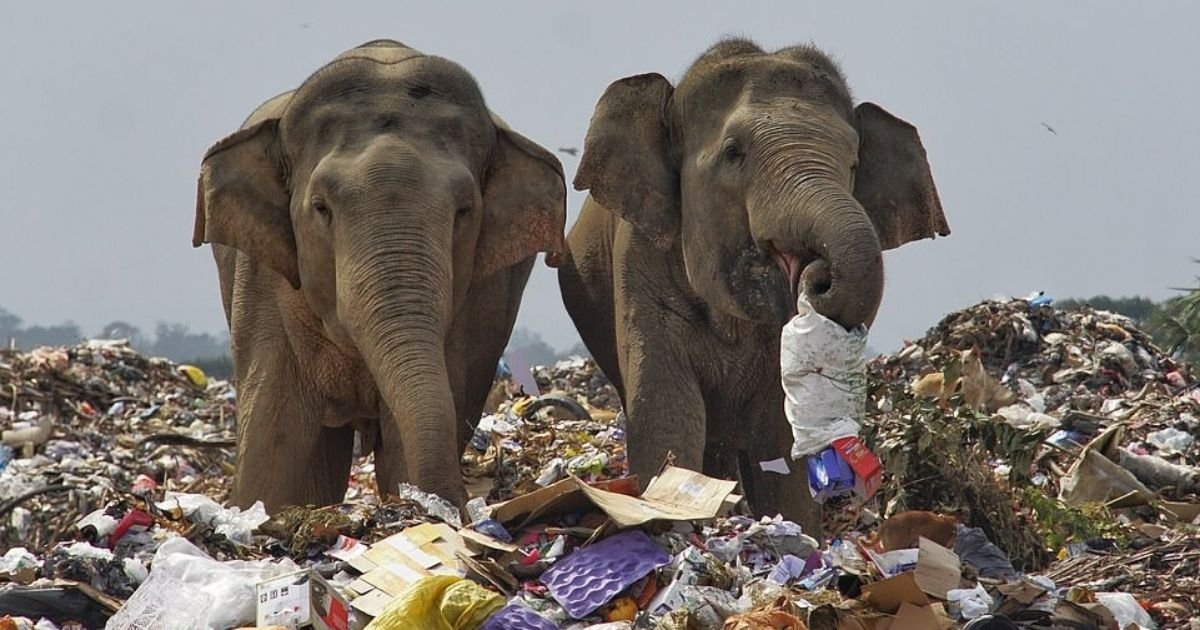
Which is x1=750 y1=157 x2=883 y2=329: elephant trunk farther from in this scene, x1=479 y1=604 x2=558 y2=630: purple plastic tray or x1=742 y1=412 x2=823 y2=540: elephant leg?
x1=479 y1=604 x2=558 y2=630: purple plastic tray

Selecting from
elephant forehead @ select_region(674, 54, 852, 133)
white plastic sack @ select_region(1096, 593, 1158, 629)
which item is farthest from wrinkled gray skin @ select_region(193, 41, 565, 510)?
white plastic sack @ select_region(1096, 593, 1158, 629)

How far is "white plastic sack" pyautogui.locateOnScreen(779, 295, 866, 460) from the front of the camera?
852cm

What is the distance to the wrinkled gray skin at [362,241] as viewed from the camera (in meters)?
9.49

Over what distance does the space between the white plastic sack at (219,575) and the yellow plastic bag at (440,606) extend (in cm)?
53

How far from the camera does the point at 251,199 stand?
1023 centimetres

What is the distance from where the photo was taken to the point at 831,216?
893 cm

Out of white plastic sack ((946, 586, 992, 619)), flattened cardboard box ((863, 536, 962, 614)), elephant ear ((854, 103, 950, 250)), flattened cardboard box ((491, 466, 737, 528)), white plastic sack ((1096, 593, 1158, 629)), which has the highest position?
elephant ear ((854, 103, 950, 250))

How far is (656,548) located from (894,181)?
3.34 m

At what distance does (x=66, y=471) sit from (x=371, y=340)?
15.9 feet

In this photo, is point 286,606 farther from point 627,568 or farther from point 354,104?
point 354,104

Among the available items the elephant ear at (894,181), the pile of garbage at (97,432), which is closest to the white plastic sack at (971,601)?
the elephant ear at (894,181)

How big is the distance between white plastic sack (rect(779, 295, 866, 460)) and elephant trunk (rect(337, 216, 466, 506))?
1.38 m

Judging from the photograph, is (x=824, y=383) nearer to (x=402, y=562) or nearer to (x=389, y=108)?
(x=402, y=562)

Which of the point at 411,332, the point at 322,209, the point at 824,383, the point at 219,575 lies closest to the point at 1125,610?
the point at 824,383
